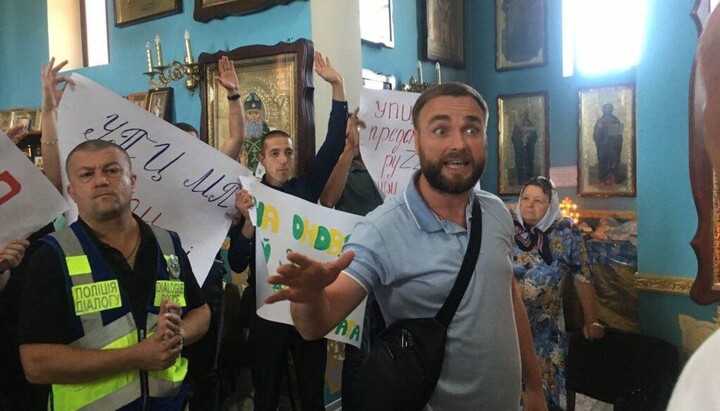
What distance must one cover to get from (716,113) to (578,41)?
5891 millimetres

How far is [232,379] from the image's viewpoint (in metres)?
3.33

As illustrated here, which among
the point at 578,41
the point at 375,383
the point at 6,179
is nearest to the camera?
the point at 375,383

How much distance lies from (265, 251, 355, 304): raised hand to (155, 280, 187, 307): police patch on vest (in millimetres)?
688

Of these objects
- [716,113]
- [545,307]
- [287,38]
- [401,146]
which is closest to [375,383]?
[716,113]

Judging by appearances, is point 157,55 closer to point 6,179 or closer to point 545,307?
point 6,179

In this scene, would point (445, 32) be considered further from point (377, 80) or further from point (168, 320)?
point (168, 320)

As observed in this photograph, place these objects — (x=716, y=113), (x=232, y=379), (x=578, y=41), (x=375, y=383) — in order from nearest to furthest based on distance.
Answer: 1. (x=716, y=113)
2. (x=375, y=383)
3. (x=232, y=379)
4. (x=578, y=41)

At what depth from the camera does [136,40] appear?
4504 mm

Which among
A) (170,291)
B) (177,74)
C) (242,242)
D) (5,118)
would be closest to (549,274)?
(242,242)

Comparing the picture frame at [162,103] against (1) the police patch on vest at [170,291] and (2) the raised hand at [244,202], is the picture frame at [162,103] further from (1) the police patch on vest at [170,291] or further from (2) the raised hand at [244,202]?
(1) the police patch on vest at [170,291]

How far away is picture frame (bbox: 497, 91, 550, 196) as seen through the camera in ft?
19.5

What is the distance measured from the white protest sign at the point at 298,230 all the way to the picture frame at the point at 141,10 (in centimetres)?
264

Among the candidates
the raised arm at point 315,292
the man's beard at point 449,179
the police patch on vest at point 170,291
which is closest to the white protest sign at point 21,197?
the police patch on vest at point 170,291

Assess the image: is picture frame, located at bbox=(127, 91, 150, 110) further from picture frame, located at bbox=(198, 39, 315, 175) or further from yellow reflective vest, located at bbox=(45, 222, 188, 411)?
yellow reflective vest, located at bbox=(45, 222, 188, 411)
